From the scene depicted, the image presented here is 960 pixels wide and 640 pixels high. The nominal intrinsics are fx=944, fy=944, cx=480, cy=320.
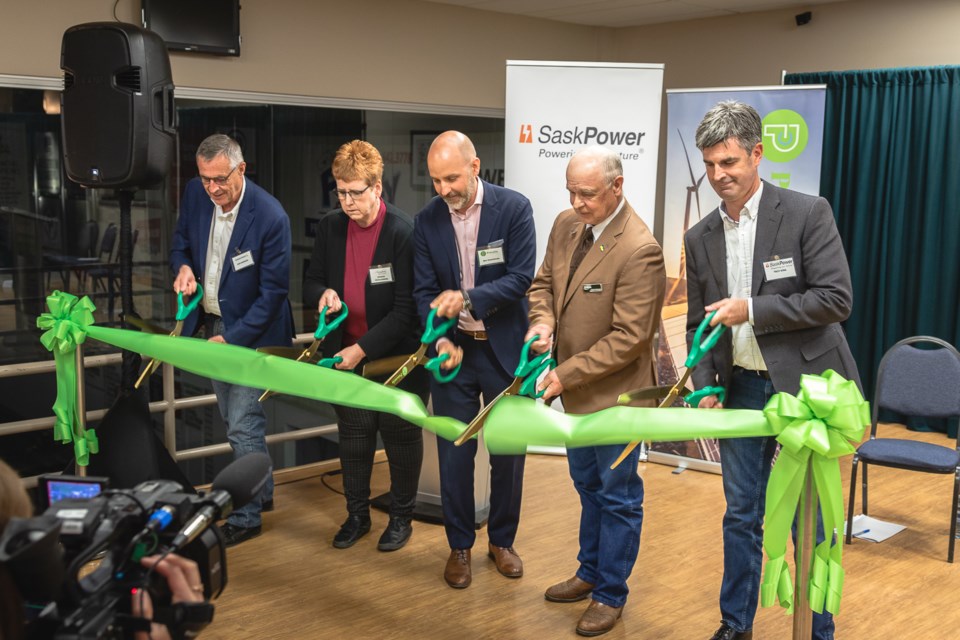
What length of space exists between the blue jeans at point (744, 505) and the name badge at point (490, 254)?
3.27ft

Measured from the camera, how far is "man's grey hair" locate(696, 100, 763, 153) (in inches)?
102

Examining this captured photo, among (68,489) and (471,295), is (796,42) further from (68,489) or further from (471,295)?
(68,489)

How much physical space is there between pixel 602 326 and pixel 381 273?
42.8 inches

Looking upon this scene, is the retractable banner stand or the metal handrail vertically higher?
the retractable banner stand

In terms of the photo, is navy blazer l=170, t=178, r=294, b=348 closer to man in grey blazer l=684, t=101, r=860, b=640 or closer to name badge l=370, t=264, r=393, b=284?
name badge l=370, t=264, r=393, b=284

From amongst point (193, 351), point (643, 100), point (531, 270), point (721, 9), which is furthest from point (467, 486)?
point (721, 9)

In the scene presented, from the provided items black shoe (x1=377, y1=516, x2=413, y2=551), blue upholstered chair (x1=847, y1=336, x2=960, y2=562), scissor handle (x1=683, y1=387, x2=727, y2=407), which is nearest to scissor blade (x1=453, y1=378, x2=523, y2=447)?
scissor handle (x1=683, y1=387, x2=727, y2=407)

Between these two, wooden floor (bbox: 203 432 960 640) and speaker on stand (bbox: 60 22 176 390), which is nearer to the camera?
wooden floor (bbox: 203 432 960 640)

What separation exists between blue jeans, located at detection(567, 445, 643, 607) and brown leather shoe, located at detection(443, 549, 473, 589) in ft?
1.75

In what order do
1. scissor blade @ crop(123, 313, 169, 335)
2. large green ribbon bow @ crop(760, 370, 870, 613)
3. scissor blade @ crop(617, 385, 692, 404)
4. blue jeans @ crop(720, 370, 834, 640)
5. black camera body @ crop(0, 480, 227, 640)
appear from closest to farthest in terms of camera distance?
black camera body @ crop(0, 480, 227, 640)
large green ribbon bow @ crop(760, 370, 870, 613)
scissor blade @ crop(617, 385, 692, 404)
blue jeans @ crop(720, 370, 834, 640)
scissor blade @ crop(123, 313, 169, 335)

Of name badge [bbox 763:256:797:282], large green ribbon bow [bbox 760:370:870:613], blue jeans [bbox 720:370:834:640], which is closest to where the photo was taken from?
large green ribbon bow [bbox 760:370:870:613]

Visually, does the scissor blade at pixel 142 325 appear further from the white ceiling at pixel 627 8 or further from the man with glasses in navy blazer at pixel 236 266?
the white ceiling at pixel 627 8

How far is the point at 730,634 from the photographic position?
9.70 feet

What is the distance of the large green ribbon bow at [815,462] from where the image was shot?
7.10 feet
